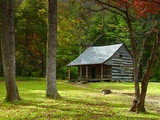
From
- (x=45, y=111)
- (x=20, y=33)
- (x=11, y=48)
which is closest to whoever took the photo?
(x=45, y=111)

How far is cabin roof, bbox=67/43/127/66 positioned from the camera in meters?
33.2

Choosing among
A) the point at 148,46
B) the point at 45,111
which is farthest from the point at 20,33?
the point at 45,111

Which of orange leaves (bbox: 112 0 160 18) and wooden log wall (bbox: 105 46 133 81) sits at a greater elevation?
orange leaves (bbox: 112 0 160 18)

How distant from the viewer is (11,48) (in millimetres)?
10641

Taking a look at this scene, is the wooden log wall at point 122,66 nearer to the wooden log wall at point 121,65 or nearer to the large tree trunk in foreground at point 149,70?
the wooden log wall at point 121,65

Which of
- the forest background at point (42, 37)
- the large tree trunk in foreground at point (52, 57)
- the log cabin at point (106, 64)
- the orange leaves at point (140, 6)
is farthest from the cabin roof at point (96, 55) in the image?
the orange leaves at point (140, 6)

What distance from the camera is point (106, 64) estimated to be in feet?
107

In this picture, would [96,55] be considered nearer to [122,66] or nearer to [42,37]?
[122,66]

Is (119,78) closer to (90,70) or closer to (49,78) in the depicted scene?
(90,70)

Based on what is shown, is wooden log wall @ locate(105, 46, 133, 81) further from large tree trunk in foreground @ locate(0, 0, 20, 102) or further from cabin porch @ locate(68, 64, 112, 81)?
large tree trunk in foreground @ locate(0, 0, 20, 102)

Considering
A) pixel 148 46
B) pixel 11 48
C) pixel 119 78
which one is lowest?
pixel 119 78

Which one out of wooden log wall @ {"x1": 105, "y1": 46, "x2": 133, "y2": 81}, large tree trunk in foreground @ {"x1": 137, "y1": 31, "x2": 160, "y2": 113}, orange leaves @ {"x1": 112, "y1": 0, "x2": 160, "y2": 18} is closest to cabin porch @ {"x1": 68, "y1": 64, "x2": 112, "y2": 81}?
wooden log wall @ {"x1": 105, "y1": 46, "x2": 133, "y2": 81}

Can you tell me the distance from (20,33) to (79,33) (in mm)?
12082

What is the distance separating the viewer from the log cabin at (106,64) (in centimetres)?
3338
